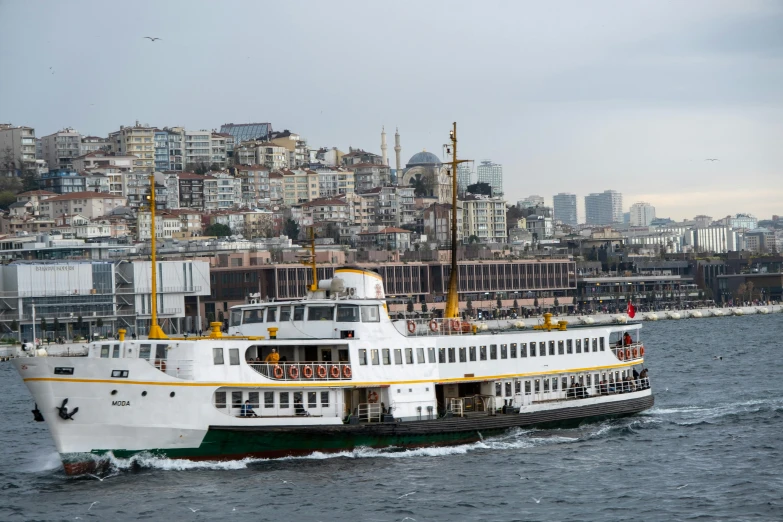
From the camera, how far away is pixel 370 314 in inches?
1382

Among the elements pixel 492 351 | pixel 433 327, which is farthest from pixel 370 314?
pixel 492 351

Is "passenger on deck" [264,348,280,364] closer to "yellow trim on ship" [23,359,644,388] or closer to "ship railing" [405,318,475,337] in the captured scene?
"yellow trim on ship" [23,359,644,388]

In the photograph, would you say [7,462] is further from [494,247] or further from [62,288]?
[494,247]

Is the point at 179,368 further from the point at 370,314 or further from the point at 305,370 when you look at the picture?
the point at 370,314

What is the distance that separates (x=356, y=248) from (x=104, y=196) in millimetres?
35906

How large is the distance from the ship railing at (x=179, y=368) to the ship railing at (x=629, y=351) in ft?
49.9

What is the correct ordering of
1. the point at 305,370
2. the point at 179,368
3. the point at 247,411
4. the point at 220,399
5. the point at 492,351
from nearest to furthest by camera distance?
1. the point at 179,368
2. the point at 220,399
3. the point at 247,411
4. the point at 305,370
5. the point at 492,351

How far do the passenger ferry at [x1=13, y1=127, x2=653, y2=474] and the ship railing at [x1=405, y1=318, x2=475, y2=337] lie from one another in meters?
0.04

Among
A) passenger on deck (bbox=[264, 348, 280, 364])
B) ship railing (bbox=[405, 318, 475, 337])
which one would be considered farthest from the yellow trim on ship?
ship railing (bbox=[405, 318, 475, 337])

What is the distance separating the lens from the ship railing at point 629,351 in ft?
135

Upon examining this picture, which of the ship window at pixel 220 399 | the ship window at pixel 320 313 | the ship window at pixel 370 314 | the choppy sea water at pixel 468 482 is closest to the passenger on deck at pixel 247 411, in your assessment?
the ship window at pixel 220 399

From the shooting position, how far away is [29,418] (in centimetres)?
4878

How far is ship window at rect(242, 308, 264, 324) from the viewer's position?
35.9 m

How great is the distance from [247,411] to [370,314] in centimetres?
455
